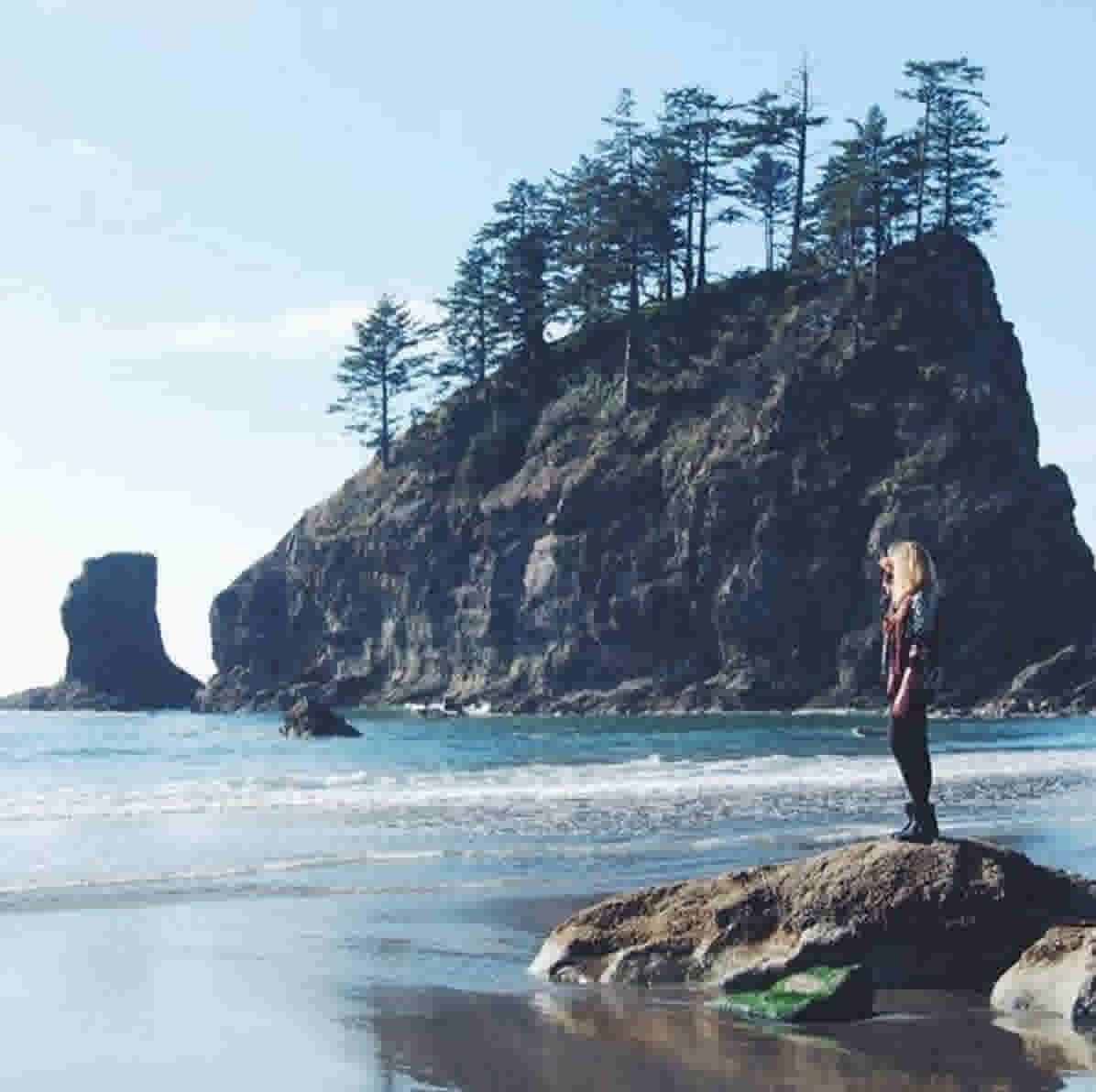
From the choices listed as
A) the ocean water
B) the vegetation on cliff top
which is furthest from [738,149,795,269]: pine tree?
the ocean water

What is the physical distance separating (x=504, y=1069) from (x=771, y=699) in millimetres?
75519

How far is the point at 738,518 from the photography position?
8862 cm

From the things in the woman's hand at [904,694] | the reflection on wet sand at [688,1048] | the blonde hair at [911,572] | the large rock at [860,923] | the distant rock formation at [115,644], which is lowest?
the reflection on wet sand at [688,1048]

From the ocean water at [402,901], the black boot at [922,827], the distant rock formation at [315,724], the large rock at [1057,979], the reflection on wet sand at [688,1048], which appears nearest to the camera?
the reflection on wet sand at [688,1048]

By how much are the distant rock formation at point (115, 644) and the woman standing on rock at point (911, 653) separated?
116590 mm

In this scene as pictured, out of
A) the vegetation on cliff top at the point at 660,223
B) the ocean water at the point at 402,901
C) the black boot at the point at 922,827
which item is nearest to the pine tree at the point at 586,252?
the vegetation on cliff top at the point at 660,223

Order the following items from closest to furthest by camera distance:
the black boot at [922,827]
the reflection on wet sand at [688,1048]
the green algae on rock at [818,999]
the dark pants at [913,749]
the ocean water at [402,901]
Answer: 1. the reflection on wet sand at [688,1048]
2. the ocean water at [402,901]
3. the green algae on rock at [818,999]
4. the dark pants at [913,749]
5. the black boot at [922,827]

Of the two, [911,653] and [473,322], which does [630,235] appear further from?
[911,653]

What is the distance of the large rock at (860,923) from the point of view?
12.2m

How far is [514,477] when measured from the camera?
97562 mm

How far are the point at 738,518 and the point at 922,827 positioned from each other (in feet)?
250

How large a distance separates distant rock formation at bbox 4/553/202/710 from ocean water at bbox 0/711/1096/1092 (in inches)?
3247

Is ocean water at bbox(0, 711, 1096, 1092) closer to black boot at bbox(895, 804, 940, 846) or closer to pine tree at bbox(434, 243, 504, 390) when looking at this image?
black boot at bbox(895, 804, 940, 846)

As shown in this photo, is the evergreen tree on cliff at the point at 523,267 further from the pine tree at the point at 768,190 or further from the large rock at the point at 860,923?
the large rock at the point at 860,923
